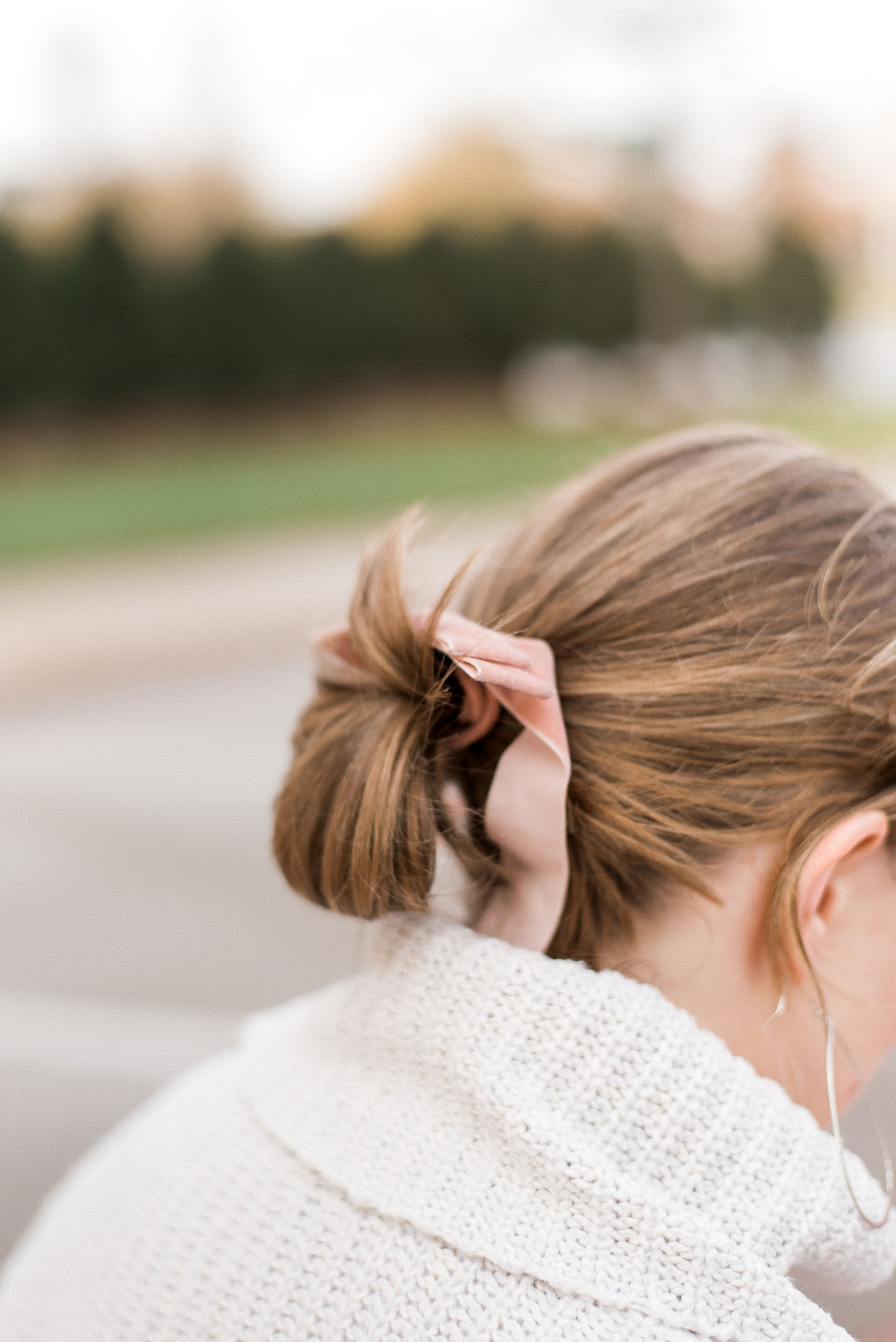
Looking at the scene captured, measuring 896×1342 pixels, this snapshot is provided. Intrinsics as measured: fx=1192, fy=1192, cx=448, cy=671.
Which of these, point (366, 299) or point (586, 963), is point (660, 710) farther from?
point (366, 299)

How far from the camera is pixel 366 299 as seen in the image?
9344 millimetres

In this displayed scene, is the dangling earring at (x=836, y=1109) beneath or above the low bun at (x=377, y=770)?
beneath

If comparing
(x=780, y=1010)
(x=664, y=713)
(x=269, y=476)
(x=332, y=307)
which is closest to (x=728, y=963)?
(x=780, y=1010)

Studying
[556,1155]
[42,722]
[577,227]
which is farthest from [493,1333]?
[577,227]

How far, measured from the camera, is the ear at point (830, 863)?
0.71m

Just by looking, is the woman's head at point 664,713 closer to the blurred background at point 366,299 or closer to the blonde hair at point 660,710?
the blonde hair at point 660,710

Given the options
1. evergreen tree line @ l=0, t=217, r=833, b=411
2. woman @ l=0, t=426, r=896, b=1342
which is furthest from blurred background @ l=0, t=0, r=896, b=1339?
woman @ l=0, t=426, r=896, b=1342

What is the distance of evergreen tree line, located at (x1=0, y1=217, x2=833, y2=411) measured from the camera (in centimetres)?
820

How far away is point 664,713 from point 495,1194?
0.29 metres

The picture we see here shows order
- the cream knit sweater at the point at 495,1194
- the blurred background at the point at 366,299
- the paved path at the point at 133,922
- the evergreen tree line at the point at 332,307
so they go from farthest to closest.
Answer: the evergreen tree line at the point at 332,307
the blurred background at the point at 366,299
the paved path at the point at 133,922
the cream knit sweater at the point at 495,1194

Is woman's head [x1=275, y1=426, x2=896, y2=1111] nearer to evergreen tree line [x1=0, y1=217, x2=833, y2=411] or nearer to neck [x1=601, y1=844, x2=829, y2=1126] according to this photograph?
neck [x1=601, y1=844, x2=829, y2=1126]

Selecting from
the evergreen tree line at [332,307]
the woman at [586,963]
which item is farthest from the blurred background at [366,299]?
the woman at [586,963]

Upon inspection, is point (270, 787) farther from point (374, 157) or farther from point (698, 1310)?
point (374, 157)

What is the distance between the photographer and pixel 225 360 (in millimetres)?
8977
